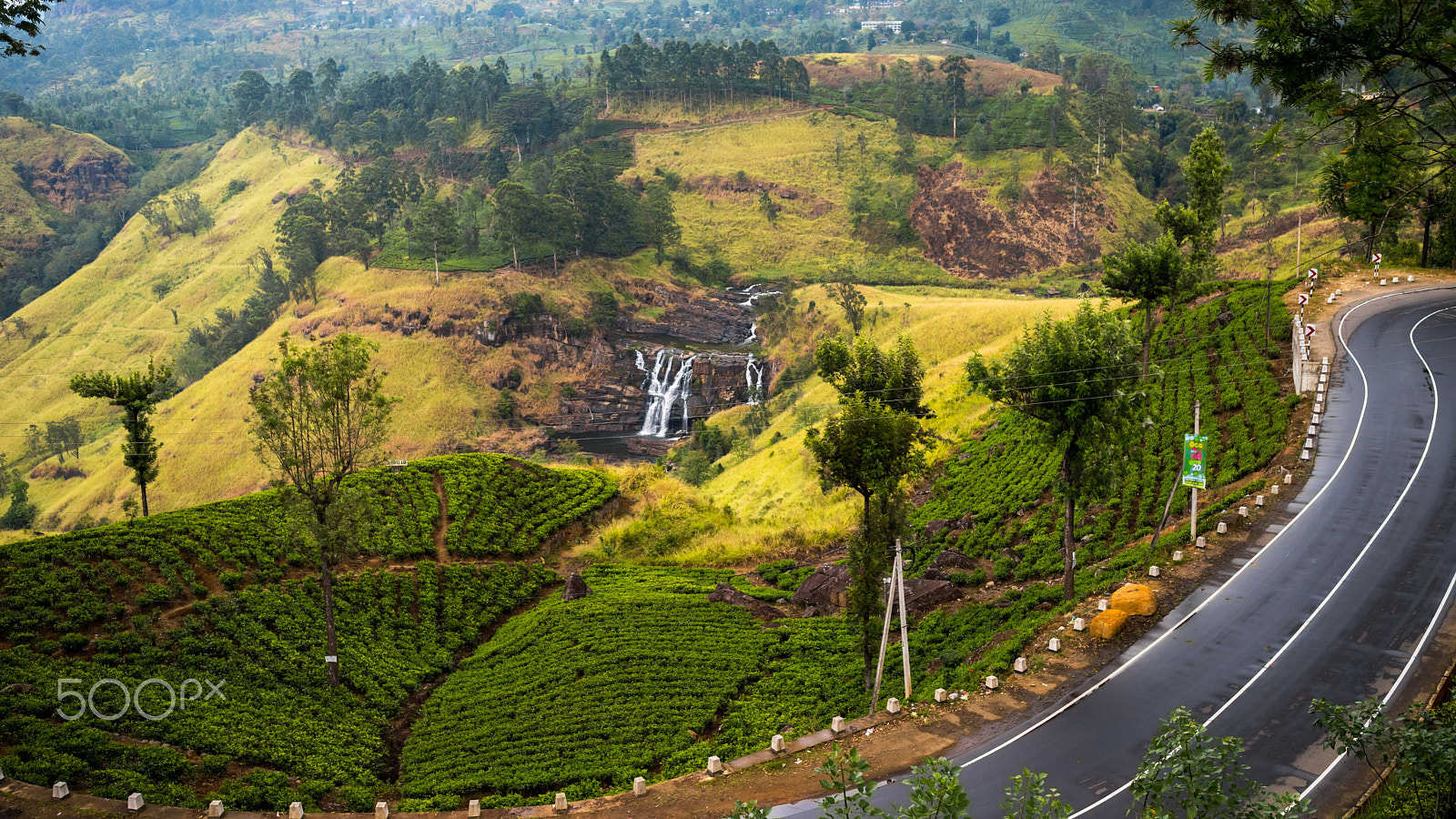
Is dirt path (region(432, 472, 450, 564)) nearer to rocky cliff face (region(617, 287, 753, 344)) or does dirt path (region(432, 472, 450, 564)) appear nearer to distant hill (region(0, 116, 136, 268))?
rocky cliff face (region(617, 287, 753, 344))

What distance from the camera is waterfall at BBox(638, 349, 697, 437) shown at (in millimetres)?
80875

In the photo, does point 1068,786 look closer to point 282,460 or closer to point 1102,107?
point 282,460

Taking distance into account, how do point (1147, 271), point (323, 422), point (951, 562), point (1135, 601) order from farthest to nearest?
point (1147, 271) → point (951, 562) → point (323, 422) → point (1135, 601)

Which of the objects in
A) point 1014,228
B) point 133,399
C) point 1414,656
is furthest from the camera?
point 1014,228

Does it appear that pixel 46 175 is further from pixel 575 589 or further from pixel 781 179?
pixel 575 589

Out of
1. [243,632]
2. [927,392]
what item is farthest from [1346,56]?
[927,392]

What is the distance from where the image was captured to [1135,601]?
73.2 feet

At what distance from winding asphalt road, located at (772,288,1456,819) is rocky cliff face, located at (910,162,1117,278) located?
70641 millimetres

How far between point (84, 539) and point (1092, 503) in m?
33.7

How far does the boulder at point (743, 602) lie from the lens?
31959 mm

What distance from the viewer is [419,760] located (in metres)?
23.1

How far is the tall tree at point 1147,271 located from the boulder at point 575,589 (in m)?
23.4

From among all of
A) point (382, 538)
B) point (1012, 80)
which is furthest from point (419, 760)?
point (1012, 80)

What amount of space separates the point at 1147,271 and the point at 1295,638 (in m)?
19.2
